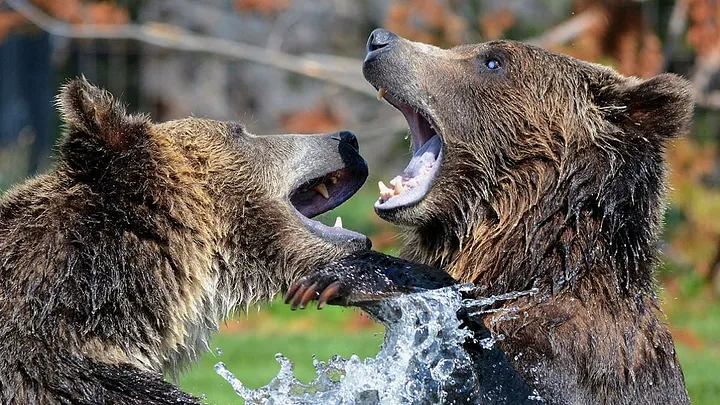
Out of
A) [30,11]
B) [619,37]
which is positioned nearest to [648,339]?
[619,37]

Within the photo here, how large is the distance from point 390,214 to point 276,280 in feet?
1.59

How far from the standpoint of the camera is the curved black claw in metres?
3.88

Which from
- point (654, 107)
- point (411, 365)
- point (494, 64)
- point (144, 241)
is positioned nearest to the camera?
point (144, 241)

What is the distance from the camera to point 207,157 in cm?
434

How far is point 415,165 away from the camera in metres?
4.59

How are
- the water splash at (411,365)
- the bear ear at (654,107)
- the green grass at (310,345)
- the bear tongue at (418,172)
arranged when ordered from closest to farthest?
the water splash at (411,365)
the bear ear at (654,107)
the bear tongue at (418,172)
the green grass at (310,345)

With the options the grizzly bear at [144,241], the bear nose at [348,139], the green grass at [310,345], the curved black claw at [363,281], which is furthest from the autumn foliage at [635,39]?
the curved black claw at [363,281]

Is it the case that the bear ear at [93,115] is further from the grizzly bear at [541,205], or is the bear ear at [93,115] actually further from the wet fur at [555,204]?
the wet fur at [555,204]

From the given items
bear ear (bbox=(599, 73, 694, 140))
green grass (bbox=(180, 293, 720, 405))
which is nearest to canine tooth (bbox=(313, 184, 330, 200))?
bear ear (bbox=(599, 73, 694, 140))

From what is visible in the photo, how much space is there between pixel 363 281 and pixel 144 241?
0.73 m

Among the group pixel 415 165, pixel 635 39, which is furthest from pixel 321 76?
pixel 415 165

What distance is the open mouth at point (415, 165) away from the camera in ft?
14.5

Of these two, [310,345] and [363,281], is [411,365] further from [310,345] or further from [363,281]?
[310,345]

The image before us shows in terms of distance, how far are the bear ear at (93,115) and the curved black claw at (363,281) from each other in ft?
2.52
